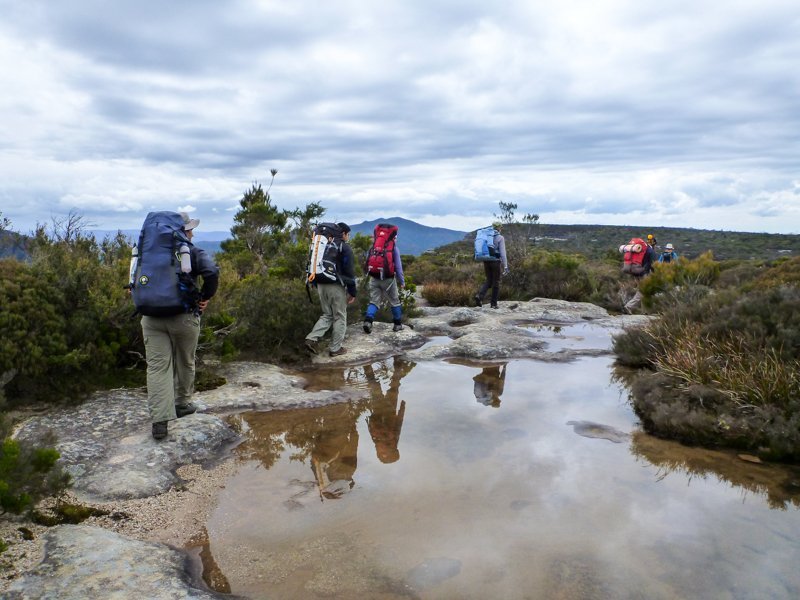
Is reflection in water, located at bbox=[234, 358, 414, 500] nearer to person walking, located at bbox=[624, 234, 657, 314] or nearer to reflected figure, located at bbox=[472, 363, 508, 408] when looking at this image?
reflected figure, located at bbox=[472, 363, 508, 408]

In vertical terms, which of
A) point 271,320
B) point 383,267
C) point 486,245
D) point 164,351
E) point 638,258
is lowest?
point 271,320

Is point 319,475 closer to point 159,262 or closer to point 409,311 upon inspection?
point 159,262

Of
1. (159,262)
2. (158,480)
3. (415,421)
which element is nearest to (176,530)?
(158,480)

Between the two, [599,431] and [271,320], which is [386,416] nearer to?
[599,431]

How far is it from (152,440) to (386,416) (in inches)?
90.4

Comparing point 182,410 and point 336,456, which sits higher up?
point 182,410

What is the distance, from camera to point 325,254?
8273 millimetres

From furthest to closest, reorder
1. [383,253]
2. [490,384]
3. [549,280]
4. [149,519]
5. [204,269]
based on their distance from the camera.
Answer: [549,280]
[383,253]
[490,384]
[204,269]
[149,519]

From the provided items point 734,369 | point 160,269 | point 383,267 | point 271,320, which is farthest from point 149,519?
point 383,267

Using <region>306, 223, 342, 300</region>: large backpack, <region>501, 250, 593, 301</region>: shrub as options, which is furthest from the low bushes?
<region>501, 250, 593, 301</region>: shrub

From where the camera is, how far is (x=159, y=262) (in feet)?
16.1

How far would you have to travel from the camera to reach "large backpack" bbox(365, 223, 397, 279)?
9.55 meters

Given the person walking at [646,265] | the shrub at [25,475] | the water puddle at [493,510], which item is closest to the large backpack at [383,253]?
the water puddle at [493,510]

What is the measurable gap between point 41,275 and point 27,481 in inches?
150
